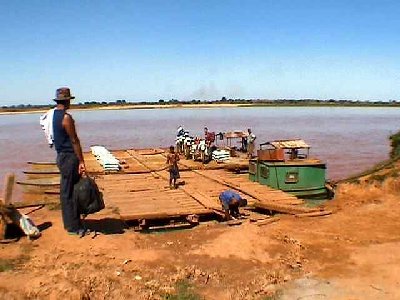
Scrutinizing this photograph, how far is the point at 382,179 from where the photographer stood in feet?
42.6

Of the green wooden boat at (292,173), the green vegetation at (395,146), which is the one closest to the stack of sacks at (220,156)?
the green wooden boat at (292,173)

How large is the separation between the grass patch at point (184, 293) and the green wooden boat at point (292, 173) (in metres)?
7.46

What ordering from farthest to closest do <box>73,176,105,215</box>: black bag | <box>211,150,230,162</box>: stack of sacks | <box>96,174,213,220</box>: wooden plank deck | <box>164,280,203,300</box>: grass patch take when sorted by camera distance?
<box>211,150,230,162</box>: stack of sacks
<box>96,174,213,220</box>: wooden plank deck
<box>73,176,105,215</box>: black bag
<box>164,280,203,300</box>: grass patch

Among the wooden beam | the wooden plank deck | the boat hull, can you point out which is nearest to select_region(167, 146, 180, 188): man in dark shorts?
the wooden plank deck

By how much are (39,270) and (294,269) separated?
3.66 metres

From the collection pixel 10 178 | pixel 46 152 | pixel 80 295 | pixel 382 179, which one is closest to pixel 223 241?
pixel 80 295

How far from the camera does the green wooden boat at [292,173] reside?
13.2 metres

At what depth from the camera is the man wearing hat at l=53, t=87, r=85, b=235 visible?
279 inches

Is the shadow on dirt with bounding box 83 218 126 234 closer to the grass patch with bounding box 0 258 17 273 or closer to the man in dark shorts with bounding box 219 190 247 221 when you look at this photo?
the grass patch with bounding box 0 258 17 273

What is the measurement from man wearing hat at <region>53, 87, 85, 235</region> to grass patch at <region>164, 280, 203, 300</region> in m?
2.17

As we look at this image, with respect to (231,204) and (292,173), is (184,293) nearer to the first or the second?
(231,204)

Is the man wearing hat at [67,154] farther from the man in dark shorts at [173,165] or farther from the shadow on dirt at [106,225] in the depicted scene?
the man in dark shorts at [173,165]

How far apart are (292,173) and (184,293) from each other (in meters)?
7.97

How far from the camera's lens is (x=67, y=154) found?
23.7ft
